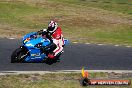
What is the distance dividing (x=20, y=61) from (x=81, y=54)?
3.78 metres

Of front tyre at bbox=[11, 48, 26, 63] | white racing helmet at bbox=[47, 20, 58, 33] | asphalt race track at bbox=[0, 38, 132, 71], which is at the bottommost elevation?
asphalt race track at bbox=[0, 38, 132, 71]

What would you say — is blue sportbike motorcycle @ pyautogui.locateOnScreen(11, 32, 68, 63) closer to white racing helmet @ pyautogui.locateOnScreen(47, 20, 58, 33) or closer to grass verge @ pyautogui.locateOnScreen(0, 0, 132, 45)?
white racing helmet @ pyautogui.locateOnScreen(47, 20, 58, 33)

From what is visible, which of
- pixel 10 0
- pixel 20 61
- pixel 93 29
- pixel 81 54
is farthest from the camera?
pixel 10 0

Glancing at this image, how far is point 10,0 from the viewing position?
4050 centimetres

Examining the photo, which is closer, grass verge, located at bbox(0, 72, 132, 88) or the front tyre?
grass verge, located at bbox(0, 72, 132, 88)

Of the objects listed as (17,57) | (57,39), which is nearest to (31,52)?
(17,57)

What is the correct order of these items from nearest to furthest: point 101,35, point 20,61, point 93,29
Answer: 1. point 20,61
2. point 101,35
3. point 93,29

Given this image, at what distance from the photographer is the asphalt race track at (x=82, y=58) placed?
18.0m

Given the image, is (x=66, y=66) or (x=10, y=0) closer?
(x=66, y=66)

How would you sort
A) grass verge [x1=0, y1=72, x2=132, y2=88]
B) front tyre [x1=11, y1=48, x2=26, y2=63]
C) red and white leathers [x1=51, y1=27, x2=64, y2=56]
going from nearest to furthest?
1. grass verge [x1=0, y1=72, x2=132, y2=88]
2. front tyre [x1=11, y1=48, x2=26, y2=63]
3. red and white leathers [x1=51, y1=27, x2=64, y2=56]

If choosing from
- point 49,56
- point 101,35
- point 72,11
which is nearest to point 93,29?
point 101,35

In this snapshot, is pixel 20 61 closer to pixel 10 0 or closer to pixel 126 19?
pixel 126 19

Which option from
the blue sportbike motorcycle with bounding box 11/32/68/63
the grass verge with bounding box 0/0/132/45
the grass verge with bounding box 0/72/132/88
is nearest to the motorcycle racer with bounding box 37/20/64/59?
the blue sportbike motorcycle with bounding box 11/32/68/63

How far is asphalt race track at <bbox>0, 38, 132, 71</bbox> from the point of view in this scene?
1798cm
